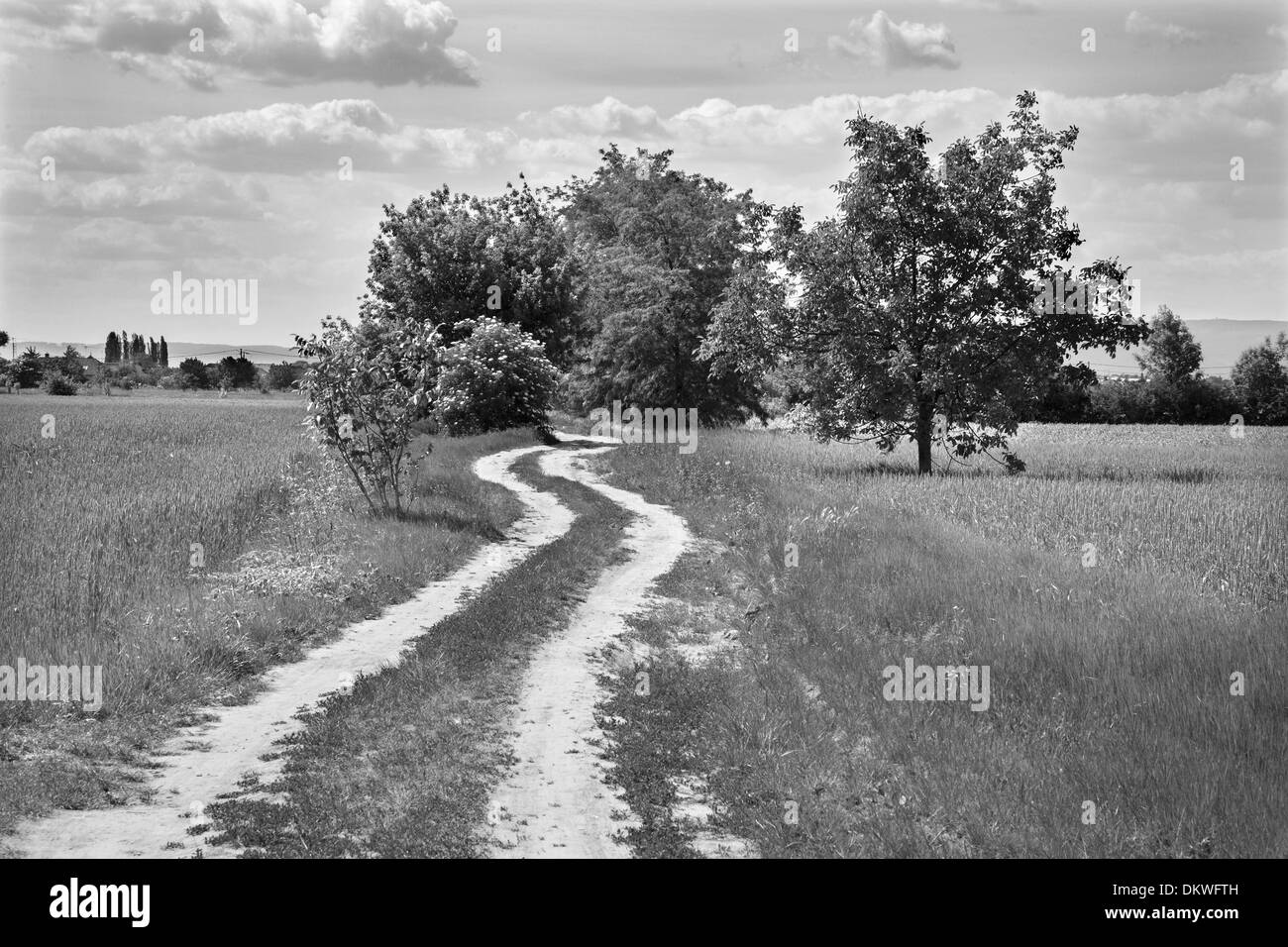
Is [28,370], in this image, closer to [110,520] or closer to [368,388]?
[368,388]

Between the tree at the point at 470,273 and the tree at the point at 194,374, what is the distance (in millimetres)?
84718

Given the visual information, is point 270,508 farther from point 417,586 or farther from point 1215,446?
point 1215,446

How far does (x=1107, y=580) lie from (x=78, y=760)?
1175 centimetres

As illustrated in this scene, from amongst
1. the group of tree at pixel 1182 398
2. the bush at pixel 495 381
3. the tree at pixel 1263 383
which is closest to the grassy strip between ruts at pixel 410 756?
the bush at pixel 495 381

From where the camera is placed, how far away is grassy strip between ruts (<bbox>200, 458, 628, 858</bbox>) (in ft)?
24.3

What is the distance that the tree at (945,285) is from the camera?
30.9 m

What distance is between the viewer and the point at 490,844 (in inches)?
290

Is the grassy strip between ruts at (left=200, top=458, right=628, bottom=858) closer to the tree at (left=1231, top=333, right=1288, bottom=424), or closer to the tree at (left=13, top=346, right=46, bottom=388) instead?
the tree at (left=1231, top=333, right=1288, bottom=424)

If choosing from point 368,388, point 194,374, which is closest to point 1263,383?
point 368,388

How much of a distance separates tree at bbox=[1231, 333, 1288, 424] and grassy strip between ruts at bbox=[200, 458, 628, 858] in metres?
81.7

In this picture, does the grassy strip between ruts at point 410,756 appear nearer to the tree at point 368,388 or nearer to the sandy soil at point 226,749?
the sandy soil at point 226,749

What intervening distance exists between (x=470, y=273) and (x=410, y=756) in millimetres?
47853

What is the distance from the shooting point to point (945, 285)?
105 ft
